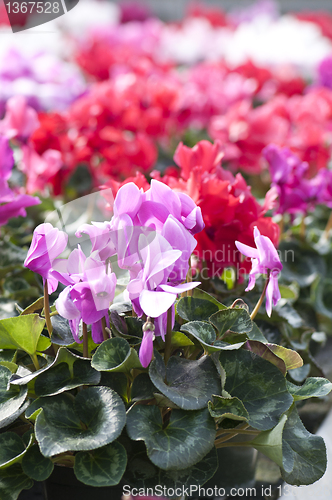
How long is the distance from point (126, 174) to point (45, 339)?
39.4 inches

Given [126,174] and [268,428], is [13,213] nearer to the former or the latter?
[268,428]

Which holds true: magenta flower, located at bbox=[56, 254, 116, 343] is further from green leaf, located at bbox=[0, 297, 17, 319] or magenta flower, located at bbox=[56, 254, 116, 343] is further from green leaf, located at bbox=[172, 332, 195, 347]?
green leaf, located at bbox=[0, 297, 17, 319]

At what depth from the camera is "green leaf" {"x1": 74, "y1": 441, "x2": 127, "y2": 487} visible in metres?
0.61

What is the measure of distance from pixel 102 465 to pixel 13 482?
12 cm

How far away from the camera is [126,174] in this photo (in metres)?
1.68

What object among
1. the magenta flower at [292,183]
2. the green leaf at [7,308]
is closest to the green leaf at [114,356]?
the green leaf at [7,308]

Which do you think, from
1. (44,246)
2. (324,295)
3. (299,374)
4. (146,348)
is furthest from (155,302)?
(324,295)

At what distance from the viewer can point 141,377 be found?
691 mm

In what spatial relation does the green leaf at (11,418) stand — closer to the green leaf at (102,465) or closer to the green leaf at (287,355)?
the green leaf at (102,465)

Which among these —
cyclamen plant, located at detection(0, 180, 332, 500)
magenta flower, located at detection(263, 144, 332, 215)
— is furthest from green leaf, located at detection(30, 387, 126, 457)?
magenta flower, located at detection(263, 144, 332, 215)

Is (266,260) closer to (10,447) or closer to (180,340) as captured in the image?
(180,340)

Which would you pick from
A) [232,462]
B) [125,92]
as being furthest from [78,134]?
[232,462]

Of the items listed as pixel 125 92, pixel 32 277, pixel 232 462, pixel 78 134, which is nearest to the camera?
pixel 232 462

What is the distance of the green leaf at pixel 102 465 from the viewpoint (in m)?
0.61
